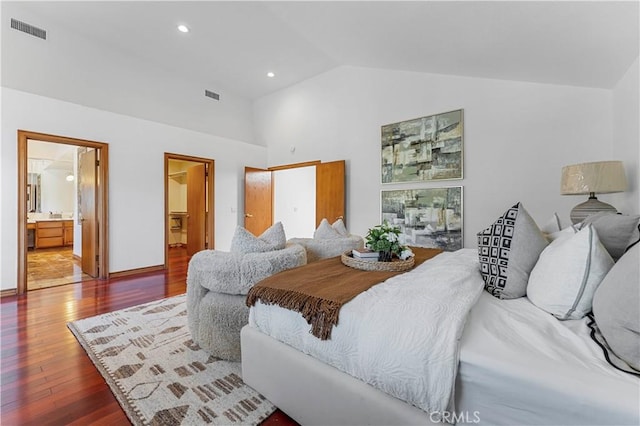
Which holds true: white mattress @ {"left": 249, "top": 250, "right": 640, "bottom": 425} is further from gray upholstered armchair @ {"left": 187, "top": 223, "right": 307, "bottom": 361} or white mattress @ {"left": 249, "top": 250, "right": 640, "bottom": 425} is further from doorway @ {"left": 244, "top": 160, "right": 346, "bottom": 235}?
doorway @ {"left": 244, "top": 160, "right": 346, "bottom": 235}

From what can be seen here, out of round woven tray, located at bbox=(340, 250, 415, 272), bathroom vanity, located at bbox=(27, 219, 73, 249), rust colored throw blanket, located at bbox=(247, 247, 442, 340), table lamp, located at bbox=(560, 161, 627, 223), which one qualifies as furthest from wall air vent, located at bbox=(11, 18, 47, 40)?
table lamp, located at bbox=(560, 161, 627, 223)

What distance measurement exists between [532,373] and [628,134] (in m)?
2.96

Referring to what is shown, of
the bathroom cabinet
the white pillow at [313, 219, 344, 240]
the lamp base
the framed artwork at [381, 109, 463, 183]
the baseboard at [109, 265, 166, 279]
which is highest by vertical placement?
the framed artwork at [381, 109, 463, 183]

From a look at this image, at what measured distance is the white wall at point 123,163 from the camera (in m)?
3.23

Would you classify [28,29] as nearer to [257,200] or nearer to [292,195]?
[257,200]

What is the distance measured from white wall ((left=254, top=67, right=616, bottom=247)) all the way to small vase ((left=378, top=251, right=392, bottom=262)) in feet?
7.80

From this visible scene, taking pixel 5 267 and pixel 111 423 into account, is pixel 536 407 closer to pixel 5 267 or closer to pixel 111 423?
pixel 111 423

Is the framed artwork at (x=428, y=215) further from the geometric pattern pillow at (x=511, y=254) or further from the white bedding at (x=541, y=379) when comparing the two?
the white bedding at (x=541, y=379)

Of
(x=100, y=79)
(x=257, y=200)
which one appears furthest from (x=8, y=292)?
(x=257, y=200)

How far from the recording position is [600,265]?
1.06m

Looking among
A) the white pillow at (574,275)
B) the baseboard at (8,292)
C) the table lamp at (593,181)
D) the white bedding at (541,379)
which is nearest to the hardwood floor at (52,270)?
the baseboard at (8,292)

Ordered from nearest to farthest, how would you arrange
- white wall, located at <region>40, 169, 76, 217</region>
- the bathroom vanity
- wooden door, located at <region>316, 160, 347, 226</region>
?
wooden door, located at <region>316, 160, 347, 226</region> < the bathroom vanity < white wall, located at <region>40, 169, 76, 217</region>

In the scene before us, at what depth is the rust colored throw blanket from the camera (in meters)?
1.20

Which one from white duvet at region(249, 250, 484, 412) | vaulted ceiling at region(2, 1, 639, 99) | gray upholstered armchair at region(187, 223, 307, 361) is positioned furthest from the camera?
vaulted ceiling at region(2, 1, 639, 99)
